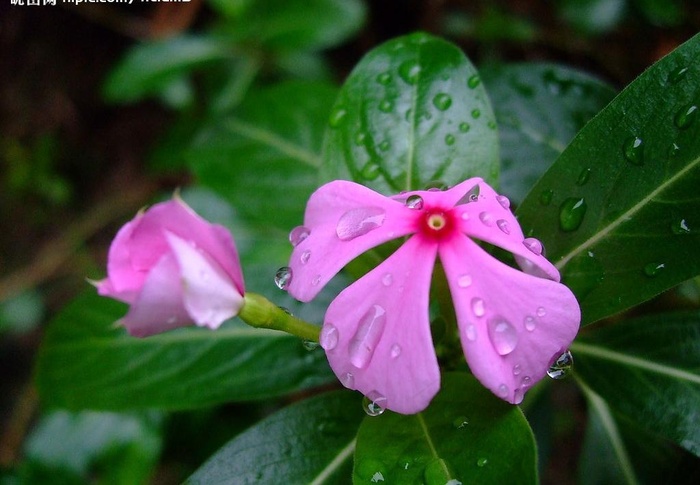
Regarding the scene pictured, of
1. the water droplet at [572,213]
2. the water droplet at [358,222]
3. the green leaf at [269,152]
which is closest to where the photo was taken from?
the water droplet at [358,222]

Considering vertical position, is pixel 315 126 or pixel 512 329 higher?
pixel 512 329

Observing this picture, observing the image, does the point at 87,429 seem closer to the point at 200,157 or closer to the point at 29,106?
the point at 200,157

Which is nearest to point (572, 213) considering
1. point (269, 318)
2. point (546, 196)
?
point (546, 196)

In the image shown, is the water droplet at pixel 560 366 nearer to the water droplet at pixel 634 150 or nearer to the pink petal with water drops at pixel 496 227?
the pink petal with water drops at pixel 496 227

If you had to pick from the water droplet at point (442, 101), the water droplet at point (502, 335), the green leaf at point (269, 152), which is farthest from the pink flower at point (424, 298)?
the green leaf at point (269, 152)

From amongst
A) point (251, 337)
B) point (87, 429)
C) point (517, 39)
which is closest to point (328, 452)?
point (251, 337)

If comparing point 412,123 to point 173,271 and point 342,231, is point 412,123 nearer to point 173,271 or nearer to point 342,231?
point 342,231

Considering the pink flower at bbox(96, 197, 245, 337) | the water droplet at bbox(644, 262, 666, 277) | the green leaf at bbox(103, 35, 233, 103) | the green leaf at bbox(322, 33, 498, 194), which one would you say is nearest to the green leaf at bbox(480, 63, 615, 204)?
the green leaf at bbox(322, 33, 498, 194)
